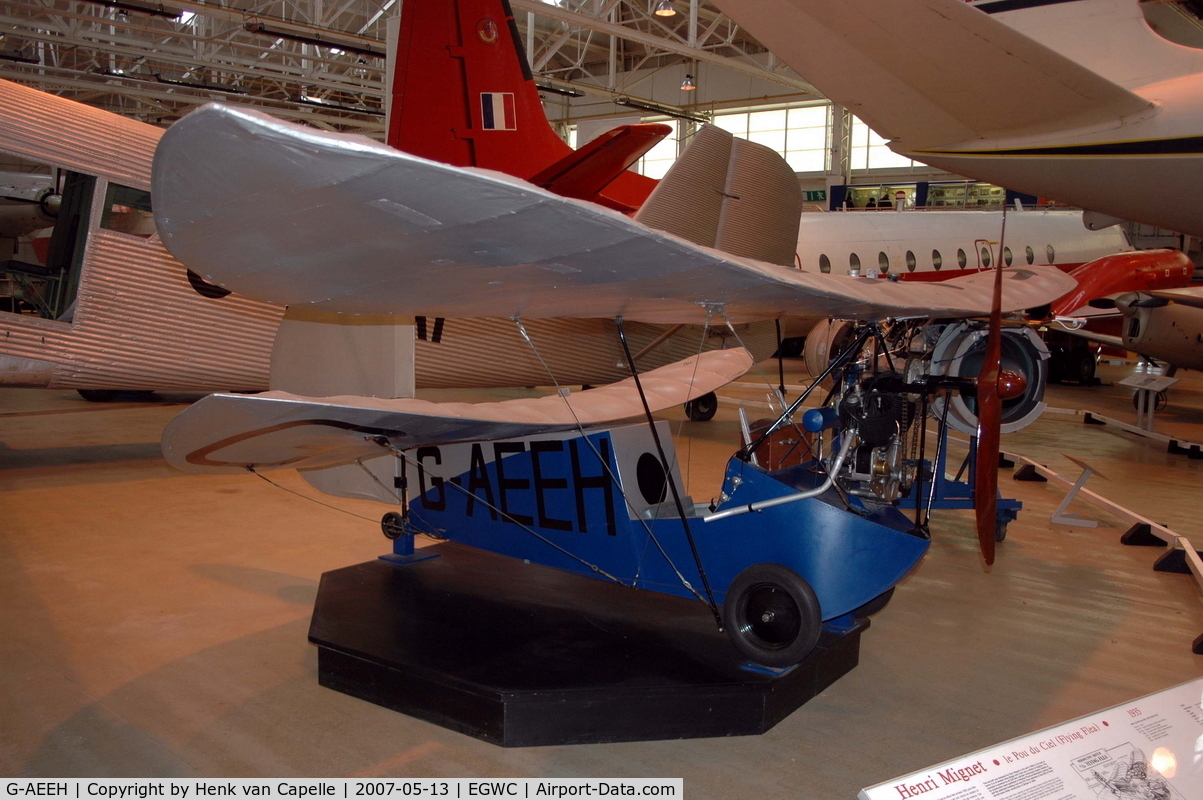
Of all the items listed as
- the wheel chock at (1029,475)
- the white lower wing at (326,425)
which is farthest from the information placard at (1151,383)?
the white lower wing at (326,425)

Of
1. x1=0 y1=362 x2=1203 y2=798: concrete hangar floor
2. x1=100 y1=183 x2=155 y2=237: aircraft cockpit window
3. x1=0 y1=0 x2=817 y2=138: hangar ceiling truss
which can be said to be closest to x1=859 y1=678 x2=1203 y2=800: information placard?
x1=0 y1=362 x2=1203 y2=798: concrete hangar floor

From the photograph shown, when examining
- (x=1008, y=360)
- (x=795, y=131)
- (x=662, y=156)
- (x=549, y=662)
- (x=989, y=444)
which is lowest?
(x=549, y=662)

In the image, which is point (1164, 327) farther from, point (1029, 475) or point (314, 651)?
point (314, 651)

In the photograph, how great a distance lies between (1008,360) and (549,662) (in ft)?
14.2

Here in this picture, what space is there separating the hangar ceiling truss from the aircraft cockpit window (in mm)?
9268

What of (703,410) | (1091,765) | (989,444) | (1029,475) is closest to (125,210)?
(989,444)

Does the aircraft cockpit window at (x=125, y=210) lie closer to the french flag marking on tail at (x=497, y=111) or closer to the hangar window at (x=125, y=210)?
the hangar window at (x=125, y=210)

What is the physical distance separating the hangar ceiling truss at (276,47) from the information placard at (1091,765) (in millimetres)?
14934

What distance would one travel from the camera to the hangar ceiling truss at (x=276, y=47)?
58.8ft

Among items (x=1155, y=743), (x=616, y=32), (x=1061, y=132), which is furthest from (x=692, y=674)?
(x=616, y=32)

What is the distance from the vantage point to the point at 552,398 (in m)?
4.85

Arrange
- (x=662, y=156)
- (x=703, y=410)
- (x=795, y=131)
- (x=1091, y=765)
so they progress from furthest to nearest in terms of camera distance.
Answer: (x=662, y=156)
(x=795, y=131)
(x=703, y=410)
(x=1091, y=765)

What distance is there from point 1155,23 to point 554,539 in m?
16.3

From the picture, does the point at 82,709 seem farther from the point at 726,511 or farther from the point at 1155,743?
the point at 1155,743
